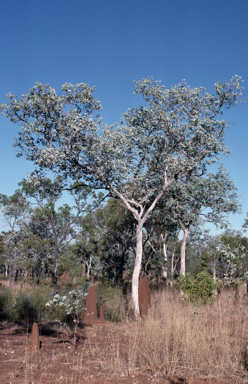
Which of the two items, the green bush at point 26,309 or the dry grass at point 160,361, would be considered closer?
the dry grass at point 160,361

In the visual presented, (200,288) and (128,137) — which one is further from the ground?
(128,137)

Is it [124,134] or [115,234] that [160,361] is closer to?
[124,134]

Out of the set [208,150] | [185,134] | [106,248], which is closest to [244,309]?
[208,150]

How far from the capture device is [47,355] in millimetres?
6355

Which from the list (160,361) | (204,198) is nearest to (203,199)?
(204,198)

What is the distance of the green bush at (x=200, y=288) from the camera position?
12.7m

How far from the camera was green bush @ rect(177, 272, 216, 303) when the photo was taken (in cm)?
1270

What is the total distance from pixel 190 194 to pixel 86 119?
8800 mm

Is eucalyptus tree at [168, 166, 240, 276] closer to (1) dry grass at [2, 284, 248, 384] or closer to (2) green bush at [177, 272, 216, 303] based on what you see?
(2) green bush at [177, 272, 216, 303]

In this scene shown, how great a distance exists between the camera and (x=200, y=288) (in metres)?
12.9

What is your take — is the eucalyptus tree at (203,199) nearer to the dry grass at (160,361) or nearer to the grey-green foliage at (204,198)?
the grey-green foliage at (204,198)

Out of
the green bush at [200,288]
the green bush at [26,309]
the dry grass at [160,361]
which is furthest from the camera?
the green bush at [200,288]

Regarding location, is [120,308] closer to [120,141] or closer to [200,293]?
[200,293]

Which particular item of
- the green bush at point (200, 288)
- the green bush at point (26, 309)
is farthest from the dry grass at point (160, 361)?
the green bush at point (200, 288)
